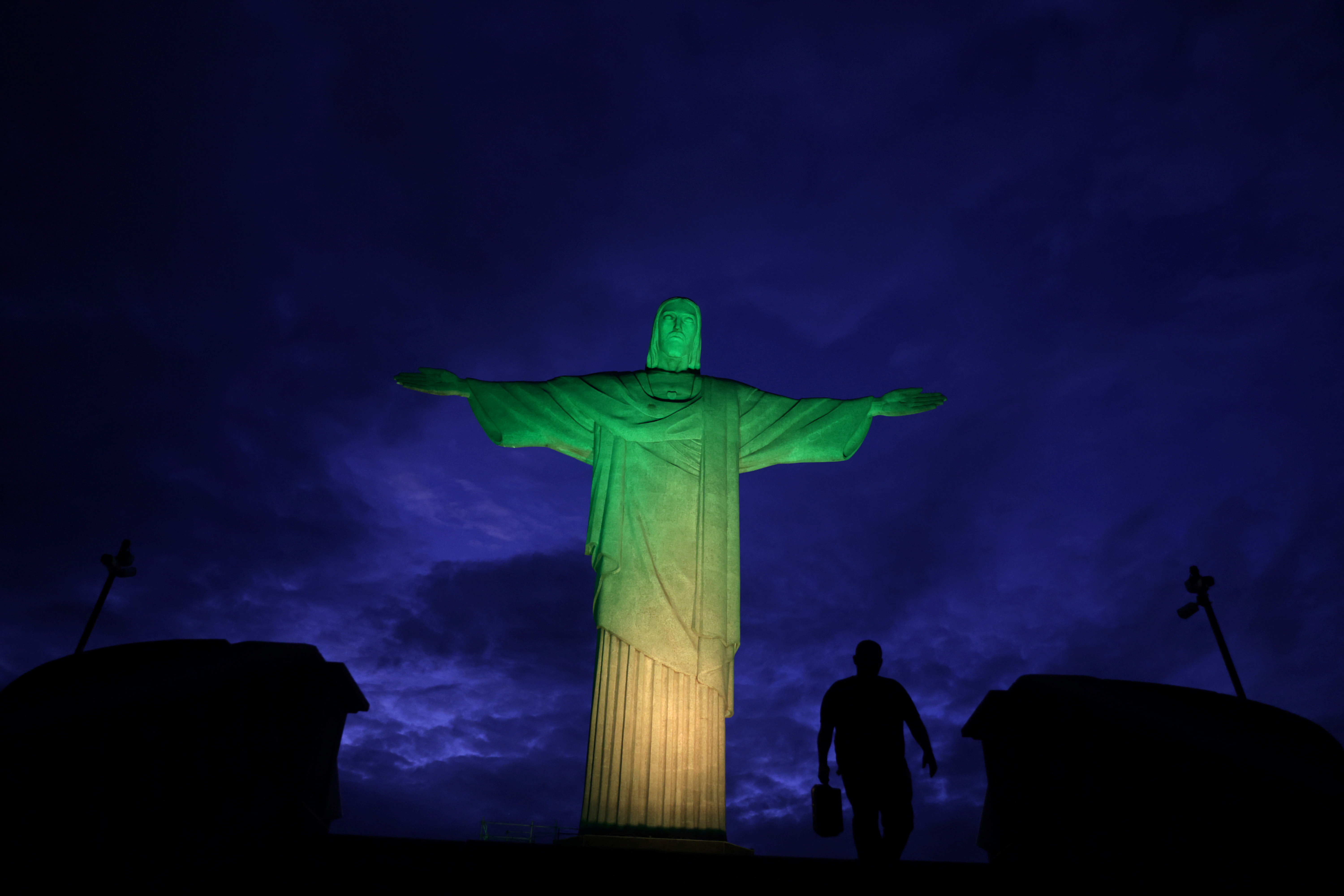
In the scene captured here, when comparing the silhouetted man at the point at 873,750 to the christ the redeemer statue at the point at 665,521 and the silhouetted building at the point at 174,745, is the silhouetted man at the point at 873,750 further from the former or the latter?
the silhouetted building at the point at 174,745

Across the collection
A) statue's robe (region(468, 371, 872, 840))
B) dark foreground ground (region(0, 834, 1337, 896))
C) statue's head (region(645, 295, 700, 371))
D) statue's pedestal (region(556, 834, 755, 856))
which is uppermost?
statue's head (region(645, 295, 700, 371))

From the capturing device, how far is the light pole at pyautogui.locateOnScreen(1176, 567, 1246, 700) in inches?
598

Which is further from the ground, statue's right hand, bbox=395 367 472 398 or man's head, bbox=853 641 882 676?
statue's right hand, bbox=395 367 472 398

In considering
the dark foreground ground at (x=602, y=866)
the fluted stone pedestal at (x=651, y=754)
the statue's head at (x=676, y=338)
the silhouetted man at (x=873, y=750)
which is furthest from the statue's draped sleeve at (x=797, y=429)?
the dark foreground ground at (x=602, y=866)

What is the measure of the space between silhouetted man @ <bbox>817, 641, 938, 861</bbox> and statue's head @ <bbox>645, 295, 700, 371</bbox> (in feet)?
13.5

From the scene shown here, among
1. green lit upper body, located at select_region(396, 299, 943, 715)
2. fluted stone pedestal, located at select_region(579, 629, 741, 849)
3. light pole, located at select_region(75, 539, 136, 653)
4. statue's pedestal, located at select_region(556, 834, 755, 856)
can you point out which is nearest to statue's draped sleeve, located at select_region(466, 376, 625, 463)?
green lit upper body, located at select_region(396, 299, 943, 715)

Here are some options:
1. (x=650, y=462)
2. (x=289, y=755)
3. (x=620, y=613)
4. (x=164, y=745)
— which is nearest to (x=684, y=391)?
(x=650, y=462)

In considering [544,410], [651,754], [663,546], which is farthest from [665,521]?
[651,754]

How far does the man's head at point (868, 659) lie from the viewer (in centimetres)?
570

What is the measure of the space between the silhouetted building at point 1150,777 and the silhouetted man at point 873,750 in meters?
0.49

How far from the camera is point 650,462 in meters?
8.19

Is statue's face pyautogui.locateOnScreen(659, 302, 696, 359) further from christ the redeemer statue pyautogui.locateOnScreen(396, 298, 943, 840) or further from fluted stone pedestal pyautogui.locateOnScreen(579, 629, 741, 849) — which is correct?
fluted stone pedestal pyautogui.locateOnScreen(579, 629, 741, 849)

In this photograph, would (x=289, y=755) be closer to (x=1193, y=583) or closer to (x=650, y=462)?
(x=650, y=462)

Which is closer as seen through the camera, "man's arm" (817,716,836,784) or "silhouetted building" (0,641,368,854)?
"silhouetted building" (0,641,368,854)
